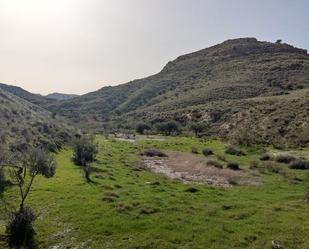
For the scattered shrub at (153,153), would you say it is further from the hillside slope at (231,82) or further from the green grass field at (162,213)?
the hillside slope at (231,82)

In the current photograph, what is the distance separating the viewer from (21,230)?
24.1m

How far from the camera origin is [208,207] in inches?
1173

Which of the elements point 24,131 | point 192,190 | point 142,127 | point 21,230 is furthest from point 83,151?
point 142,127

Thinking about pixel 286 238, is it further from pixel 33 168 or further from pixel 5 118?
pixel 5 118

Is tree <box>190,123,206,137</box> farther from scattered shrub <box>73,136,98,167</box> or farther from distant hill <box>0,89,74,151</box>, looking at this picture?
scattered shrub <box>73,136,98,167</box>

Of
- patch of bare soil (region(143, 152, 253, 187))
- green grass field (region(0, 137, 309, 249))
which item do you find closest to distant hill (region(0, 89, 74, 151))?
patch of bare soil (region(143, 152, 253, 187))

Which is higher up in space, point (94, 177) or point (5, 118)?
point (5, 118)

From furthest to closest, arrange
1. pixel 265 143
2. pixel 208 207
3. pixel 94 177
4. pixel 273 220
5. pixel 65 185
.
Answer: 1. pixel 265 143
2. pixel 94 177
3. pixel 65 185
4. pixel 208 207
5. pixel 273 220

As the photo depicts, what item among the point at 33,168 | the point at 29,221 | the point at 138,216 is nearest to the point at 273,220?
the point at 138,216

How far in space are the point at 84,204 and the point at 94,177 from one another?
10.9m

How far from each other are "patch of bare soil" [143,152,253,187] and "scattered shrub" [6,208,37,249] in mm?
21217

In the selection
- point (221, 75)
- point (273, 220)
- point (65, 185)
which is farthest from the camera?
point (221, 75)

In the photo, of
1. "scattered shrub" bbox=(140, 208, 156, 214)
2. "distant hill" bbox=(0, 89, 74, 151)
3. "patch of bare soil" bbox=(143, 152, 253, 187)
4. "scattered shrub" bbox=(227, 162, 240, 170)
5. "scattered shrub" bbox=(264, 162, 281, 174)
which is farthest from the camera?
"distant hill" bbox=(0, 89, 74, 151)

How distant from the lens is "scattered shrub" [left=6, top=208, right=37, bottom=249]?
23.4m
